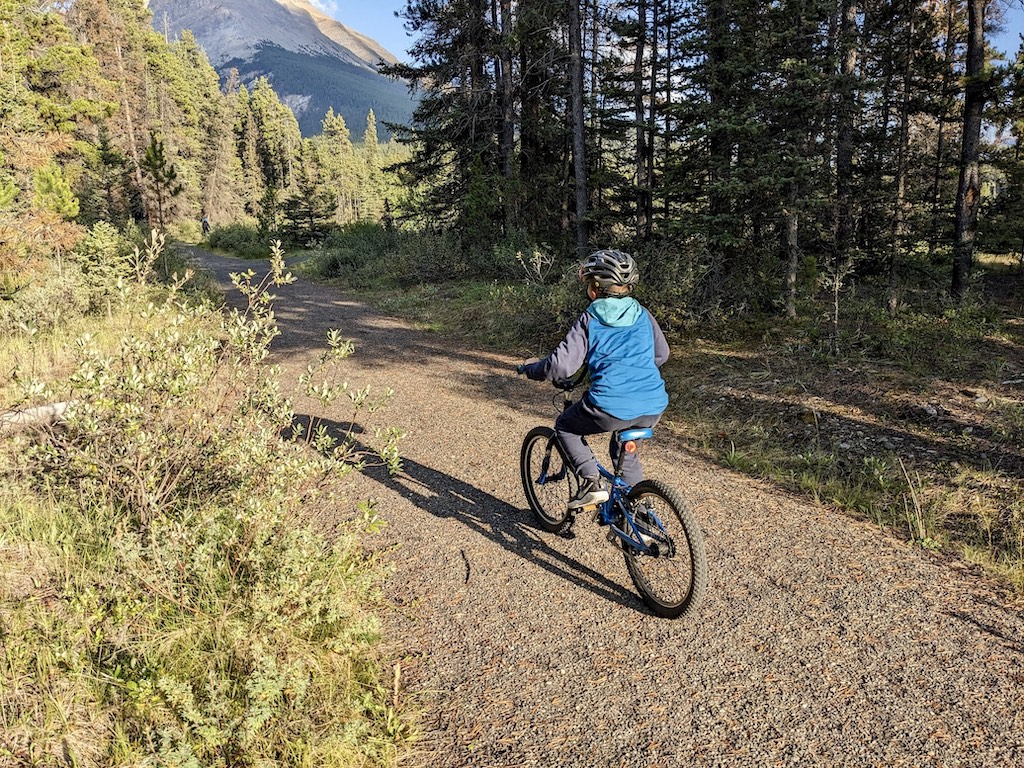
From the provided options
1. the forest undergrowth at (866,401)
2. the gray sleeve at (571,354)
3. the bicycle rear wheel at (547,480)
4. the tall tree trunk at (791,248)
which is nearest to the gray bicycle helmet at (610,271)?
the gray sleeve at (571,354)

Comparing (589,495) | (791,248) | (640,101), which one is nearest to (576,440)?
(589,495)

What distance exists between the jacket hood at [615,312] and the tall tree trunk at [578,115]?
11673mm

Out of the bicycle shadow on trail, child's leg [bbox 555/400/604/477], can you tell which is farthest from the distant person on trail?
the bicycle shadow on trail

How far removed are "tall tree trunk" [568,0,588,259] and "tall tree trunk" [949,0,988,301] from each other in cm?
827

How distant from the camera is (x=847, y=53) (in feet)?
31.2

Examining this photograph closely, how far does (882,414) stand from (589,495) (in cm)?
455

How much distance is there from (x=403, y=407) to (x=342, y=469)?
455cm

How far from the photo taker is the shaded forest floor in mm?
4598

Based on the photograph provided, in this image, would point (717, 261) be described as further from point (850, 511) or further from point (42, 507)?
point (42, 507)

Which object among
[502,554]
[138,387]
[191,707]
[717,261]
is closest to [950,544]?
[502,554]

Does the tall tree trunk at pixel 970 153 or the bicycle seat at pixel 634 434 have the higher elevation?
the tall tree trunk at pixel 970 153

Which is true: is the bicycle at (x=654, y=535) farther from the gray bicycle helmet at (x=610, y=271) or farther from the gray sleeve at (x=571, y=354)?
the gray bicycle helmet at (x=610, y=271)

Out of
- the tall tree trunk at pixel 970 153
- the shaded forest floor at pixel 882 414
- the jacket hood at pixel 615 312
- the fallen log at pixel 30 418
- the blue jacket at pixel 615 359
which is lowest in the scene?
the shaded forest floor at pixel 882 414

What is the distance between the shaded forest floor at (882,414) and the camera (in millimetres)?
4598
